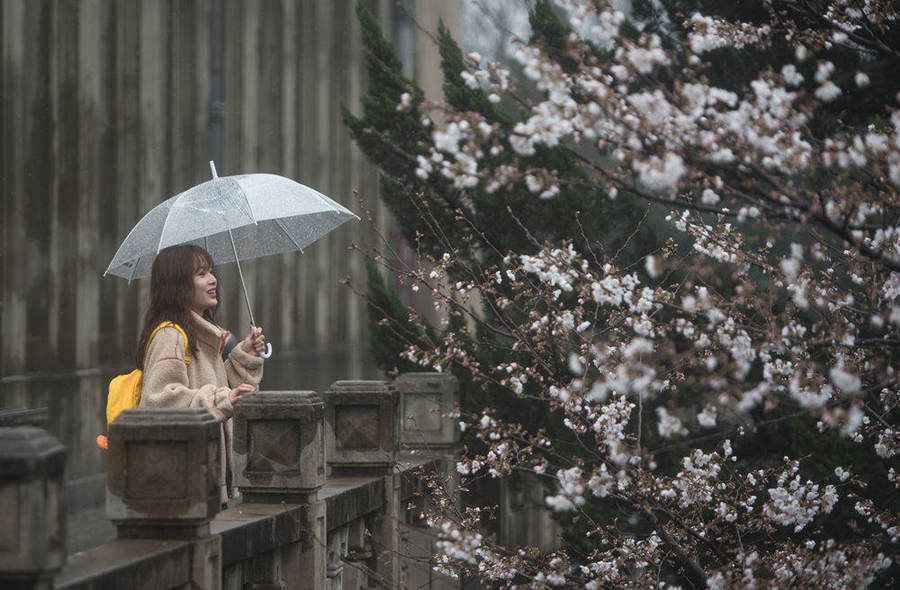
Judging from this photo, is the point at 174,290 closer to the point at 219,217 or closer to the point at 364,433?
the point at 219,217

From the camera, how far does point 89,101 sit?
1227cm

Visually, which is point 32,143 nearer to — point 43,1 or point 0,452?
point 43,1

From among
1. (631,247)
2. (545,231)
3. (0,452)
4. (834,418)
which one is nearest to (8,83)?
(545,231)

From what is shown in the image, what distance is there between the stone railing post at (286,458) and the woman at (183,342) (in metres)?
0.40

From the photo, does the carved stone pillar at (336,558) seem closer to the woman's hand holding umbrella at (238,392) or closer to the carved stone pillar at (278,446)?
the carved stone pillar at (278,446)

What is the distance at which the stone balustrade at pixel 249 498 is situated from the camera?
4.26m

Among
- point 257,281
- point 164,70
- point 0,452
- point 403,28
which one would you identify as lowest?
point 0,452

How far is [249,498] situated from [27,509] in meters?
2.92

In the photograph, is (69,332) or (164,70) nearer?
(69,332)

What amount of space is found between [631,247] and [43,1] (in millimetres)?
5966

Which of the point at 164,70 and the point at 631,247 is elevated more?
the point at 164,70

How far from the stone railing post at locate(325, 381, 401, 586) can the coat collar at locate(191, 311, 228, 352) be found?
246cm

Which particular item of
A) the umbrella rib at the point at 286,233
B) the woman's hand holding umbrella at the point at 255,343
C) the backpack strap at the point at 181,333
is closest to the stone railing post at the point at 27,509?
the backpack strap at the point at 181,333

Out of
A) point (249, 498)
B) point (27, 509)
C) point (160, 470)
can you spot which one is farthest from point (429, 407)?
point (27, 509)
